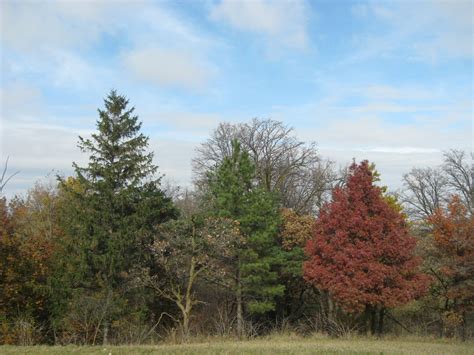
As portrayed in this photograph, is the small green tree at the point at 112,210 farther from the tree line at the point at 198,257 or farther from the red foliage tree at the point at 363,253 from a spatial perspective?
the red foliage tree at the point at 363,253

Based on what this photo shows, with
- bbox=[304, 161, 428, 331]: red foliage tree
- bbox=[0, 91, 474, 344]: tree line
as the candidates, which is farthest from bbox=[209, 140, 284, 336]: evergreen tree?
bbox=[304, 161, 428, 331]: red foliage tree

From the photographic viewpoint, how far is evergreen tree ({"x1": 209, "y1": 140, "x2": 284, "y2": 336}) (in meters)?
22.4

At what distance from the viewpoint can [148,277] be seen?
21.2 meters

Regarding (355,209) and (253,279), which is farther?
(253,279)

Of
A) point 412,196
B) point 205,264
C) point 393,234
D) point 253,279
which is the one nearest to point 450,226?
point 393,234

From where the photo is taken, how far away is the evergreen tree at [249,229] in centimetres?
2236

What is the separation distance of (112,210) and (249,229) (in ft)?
20.9

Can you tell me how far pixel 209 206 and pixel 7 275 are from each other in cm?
971

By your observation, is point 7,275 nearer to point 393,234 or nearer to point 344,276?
point 344,276

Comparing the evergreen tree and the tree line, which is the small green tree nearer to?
the tree line

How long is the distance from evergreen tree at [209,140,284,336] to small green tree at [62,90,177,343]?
→ 3478 millimetres

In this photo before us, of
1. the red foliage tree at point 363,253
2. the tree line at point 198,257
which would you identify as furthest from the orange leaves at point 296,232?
the red foliage tree at point 363,253

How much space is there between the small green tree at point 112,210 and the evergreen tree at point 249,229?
348 cm

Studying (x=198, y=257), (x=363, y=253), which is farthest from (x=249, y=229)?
(x=363, y=253)
